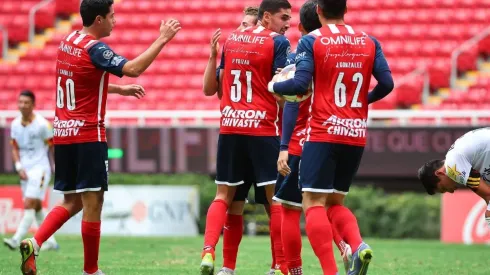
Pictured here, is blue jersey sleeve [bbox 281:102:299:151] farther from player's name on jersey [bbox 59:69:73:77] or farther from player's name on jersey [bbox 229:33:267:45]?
player's name on jersey [bbox 59:69:73:77]

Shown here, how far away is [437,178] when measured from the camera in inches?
324

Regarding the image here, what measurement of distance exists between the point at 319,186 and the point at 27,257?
2.43 metres

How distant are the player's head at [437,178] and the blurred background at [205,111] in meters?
8.98

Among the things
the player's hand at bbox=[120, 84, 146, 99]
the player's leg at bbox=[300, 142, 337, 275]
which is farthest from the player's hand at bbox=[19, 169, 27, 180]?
the player's leg at bbox=[300, 142, 337, 275]

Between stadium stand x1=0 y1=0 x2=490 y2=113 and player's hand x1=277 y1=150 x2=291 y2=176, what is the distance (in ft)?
44.1

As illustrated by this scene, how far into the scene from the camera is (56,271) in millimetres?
10156

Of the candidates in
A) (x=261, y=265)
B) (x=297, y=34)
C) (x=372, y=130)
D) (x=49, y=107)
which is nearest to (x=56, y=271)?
(x=261, y=265)

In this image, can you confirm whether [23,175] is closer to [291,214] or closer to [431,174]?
[291,214]

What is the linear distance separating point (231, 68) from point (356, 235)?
1.87 meters

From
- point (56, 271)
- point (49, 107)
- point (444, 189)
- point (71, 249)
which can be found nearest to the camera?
point (444, 189)

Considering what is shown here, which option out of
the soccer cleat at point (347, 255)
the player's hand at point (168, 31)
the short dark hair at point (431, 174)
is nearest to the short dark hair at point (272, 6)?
the player's hand at point (168, 31)

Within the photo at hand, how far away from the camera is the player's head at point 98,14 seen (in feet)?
27.7

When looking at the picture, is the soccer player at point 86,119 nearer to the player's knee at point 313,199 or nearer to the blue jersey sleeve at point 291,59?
the blue jersey sleeve at point 291,59

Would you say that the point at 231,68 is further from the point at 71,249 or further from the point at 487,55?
the point at 487,55
